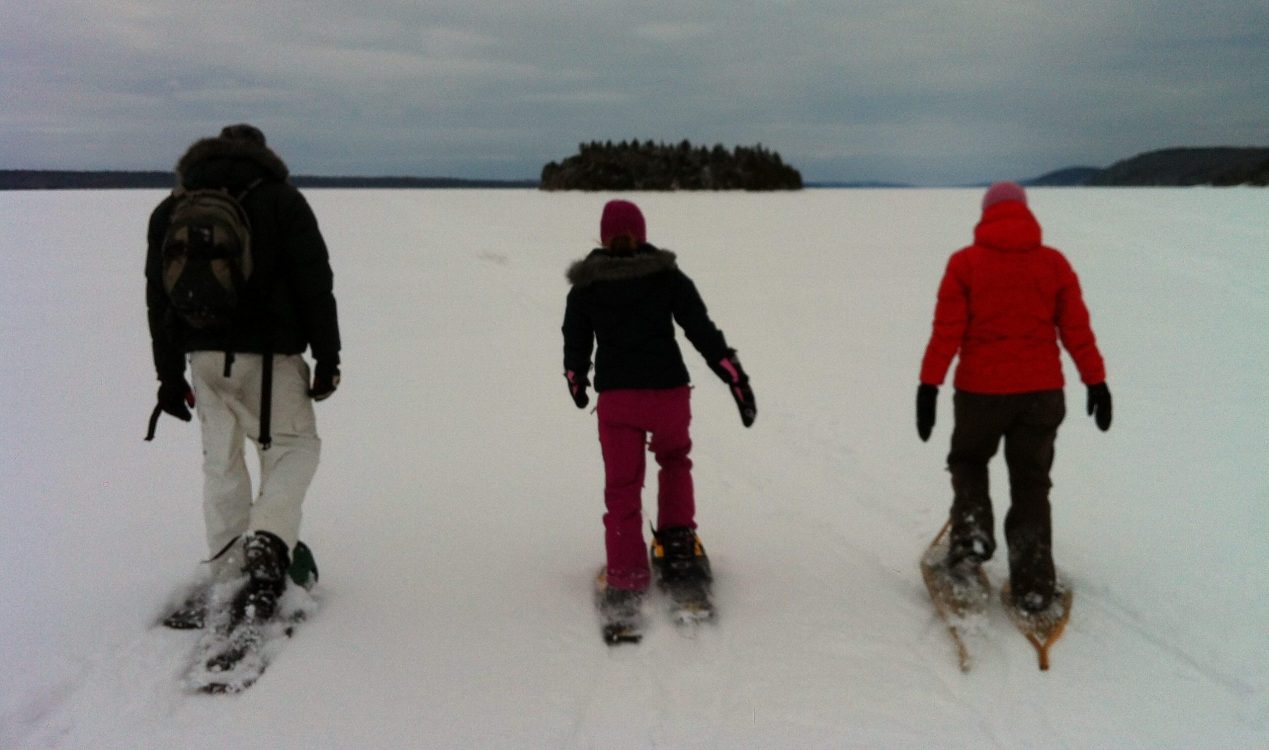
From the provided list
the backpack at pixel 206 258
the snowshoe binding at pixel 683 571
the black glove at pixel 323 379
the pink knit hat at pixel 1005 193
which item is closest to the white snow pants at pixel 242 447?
the black glove at pixel 323 379

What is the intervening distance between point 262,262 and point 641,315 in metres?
1.71

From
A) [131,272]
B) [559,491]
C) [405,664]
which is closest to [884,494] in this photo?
[559,491]

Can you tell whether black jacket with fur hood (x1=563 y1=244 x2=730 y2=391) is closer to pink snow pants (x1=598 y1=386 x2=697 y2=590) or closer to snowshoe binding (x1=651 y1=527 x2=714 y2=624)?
pink snow pants (x1=598 y1=386 x2=697 y2=590)

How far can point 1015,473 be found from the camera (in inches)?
157

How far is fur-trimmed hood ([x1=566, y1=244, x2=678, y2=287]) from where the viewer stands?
13.1ft

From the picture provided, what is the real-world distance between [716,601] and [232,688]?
7.24ft

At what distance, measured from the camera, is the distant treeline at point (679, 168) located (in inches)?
1419

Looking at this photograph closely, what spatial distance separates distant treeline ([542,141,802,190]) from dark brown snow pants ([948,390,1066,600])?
107 feet

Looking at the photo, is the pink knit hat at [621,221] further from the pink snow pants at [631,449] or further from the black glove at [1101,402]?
the black glove at [1101,402]

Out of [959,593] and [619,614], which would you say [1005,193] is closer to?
[959,593]

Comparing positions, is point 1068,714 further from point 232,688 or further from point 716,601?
point 232,688

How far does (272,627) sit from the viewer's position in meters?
3.88

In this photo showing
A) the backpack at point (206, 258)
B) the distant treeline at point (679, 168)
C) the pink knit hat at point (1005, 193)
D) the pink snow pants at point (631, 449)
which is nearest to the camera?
the backpack at point (206, 258)

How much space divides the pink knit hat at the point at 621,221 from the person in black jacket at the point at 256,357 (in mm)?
1312
